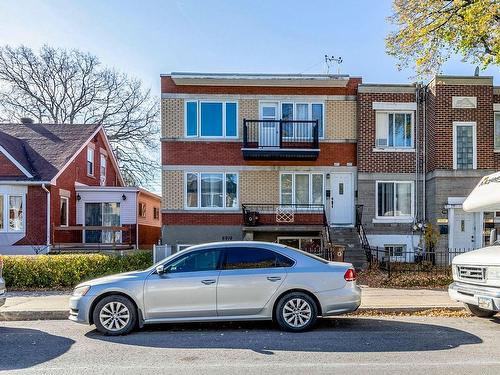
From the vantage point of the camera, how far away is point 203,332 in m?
8.05

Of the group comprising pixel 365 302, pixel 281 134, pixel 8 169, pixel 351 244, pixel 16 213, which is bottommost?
pixel 365 302

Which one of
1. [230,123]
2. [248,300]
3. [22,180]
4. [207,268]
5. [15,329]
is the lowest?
[15,329]

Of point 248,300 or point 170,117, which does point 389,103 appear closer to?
point 170,117

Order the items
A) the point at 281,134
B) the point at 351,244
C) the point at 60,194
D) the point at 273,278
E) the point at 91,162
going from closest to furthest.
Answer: the point at 273,278
the point at 351,244
the point at 281,134
the point at 60,194
the point at 91,162

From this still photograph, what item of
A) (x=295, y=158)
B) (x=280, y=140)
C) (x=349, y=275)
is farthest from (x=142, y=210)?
(x=349, y=275)

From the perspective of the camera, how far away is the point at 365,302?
1033 cm

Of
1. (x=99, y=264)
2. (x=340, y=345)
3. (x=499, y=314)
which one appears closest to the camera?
(x=340, y=345)

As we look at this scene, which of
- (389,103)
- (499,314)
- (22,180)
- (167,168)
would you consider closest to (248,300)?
(499,314)

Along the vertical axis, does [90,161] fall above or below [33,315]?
above

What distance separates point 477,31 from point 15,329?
14529 mm

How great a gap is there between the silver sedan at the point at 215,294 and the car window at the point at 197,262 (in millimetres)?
17

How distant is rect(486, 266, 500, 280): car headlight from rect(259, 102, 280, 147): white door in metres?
11.0

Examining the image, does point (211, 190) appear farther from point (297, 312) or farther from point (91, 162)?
point (297, 312)

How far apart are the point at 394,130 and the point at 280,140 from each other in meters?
4.66
